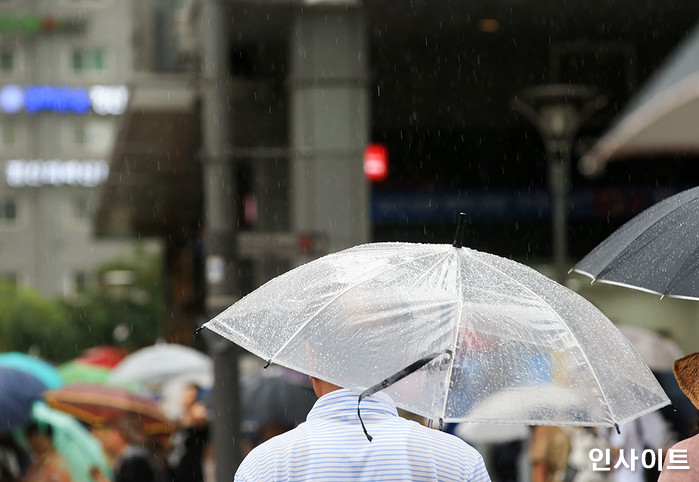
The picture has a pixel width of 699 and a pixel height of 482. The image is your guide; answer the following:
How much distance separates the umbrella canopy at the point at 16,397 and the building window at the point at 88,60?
5944cm

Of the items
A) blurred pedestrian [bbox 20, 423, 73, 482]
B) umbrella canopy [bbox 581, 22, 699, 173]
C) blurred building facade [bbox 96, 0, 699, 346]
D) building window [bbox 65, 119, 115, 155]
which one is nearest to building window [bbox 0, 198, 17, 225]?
building window [bbox 65, 119, 115, 155]

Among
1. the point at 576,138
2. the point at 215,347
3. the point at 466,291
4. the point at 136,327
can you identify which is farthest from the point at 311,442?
the point at 136,327

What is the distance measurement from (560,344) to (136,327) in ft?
150

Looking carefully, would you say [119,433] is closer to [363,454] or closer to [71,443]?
[71,443]

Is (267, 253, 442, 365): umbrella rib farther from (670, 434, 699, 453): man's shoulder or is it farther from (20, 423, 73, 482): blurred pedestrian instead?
(20, 423, 73, 482): blurred pedestrian

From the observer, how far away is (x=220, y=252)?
7.62 metres

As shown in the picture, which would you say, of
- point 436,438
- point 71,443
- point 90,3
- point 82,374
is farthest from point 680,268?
point 90,3

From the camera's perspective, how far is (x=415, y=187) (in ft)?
56.1

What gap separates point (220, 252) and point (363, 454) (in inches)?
198

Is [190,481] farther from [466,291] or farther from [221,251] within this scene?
[466,291]

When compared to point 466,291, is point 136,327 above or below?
below

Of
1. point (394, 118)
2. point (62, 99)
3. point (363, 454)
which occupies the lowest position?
point (363, 454)

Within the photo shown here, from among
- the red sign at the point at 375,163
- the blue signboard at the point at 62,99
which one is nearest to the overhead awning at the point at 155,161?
the red sign at the point at 375,163

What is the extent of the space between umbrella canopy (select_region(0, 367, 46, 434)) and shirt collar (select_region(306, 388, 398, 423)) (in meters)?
4.26
